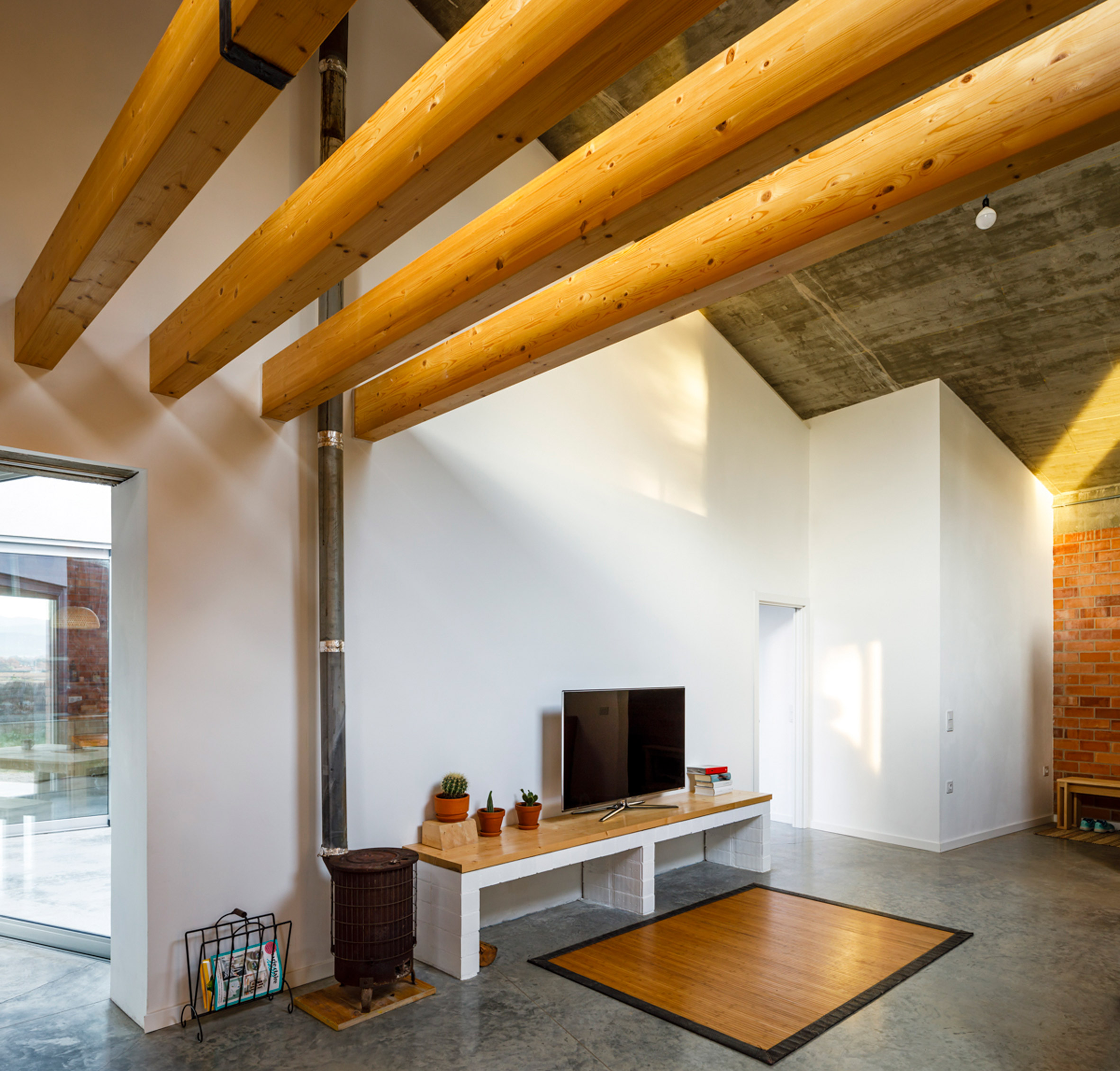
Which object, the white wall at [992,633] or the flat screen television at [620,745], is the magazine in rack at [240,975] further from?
the white wall at [992,633]

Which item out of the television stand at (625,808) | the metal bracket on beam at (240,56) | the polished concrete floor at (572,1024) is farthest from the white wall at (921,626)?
the metal bracket on beam at (240,56)

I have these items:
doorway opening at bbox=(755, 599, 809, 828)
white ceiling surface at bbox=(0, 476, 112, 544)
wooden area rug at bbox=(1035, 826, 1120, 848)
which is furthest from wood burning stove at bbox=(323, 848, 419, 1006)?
wooden area rug at bbox=(1035, 826, 1120, 848)

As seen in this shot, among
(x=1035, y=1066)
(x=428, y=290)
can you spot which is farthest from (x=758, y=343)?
(x=1035, y=1066)

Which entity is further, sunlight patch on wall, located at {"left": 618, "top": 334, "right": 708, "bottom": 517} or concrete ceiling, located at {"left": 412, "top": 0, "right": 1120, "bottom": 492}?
sunlight patch on wall, located at {"left": 618, "top": 334, "right": 708, "bottom": 517}

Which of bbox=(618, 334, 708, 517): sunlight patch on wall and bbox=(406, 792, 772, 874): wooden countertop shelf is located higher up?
bbox=(618, 334, 708, 517): sunlight patch on wall

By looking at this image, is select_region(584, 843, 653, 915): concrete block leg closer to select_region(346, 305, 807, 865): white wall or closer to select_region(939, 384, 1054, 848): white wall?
select_region(346, 305, 807, 865): white wall

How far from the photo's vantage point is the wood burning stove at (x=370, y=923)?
345cm

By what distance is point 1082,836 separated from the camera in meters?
7.11

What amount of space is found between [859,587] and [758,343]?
2197 millimetres

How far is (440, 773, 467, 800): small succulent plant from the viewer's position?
4.27 metres

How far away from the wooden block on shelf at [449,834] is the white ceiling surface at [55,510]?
208 cm

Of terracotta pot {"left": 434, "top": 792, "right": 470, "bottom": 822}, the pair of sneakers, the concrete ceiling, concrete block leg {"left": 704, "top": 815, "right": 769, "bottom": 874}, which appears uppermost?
the concrete ceiling

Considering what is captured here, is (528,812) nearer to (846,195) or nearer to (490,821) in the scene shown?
(490,821)

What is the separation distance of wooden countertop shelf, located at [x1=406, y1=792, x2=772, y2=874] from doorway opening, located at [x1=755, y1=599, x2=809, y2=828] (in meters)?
1.61
